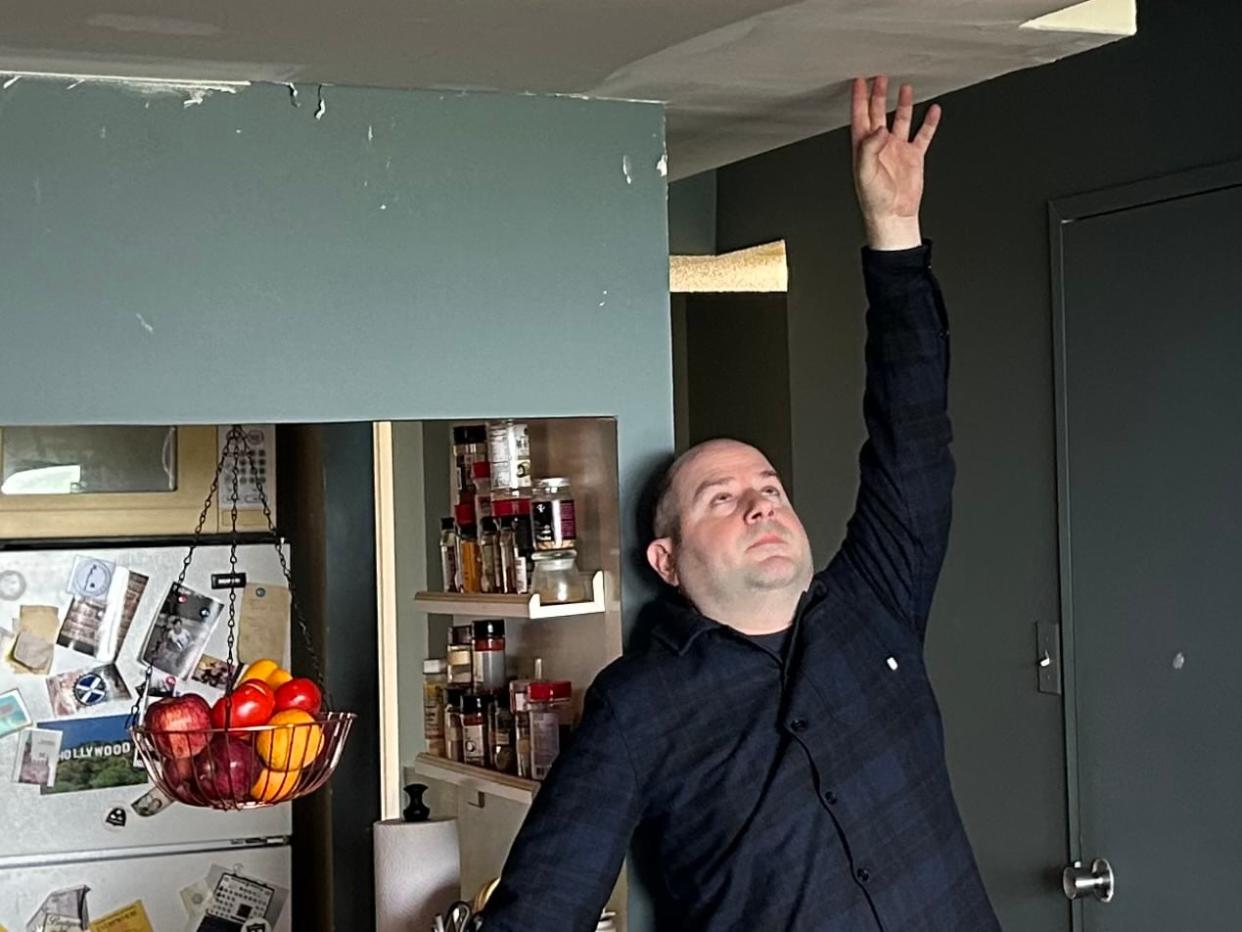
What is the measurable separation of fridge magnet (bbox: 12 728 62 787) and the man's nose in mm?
1990

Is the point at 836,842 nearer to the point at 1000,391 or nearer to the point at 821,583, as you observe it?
the point at 821,583

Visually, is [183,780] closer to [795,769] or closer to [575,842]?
[575,842]

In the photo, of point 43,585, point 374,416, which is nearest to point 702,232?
point 43,585

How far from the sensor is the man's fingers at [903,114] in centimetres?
211

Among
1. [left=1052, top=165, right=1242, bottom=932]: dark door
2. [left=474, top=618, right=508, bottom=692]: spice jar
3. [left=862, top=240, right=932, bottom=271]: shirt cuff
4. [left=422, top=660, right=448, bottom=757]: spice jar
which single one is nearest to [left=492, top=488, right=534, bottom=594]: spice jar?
[left=474, top=618, right=508, bottom=692]: spice jar

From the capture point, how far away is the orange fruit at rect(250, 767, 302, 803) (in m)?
2.22

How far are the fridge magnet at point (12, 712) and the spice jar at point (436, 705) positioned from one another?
3.35ft

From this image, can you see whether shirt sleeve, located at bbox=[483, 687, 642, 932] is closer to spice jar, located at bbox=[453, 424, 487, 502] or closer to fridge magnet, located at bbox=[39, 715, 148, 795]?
spice jar, located at bbox=[453, 424, 487, 502]

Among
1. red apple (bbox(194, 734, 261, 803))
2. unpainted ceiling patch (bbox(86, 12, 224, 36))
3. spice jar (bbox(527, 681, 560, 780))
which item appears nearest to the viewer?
unpainted ceiling patch (bbox(86, 12, 224, 36))

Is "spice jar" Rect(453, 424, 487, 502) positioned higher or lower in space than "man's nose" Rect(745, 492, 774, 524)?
higher

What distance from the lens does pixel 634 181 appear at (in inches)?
84.4

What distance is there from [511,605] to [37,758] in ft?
4.97

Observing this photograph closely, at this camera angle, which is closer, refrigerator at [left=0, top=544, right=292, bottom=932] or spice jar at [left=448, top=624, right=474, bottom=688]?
spice jar at [left=448, top=624, right=474, bottom=688]

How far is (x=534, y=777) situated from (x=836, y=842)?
63 centimetres
